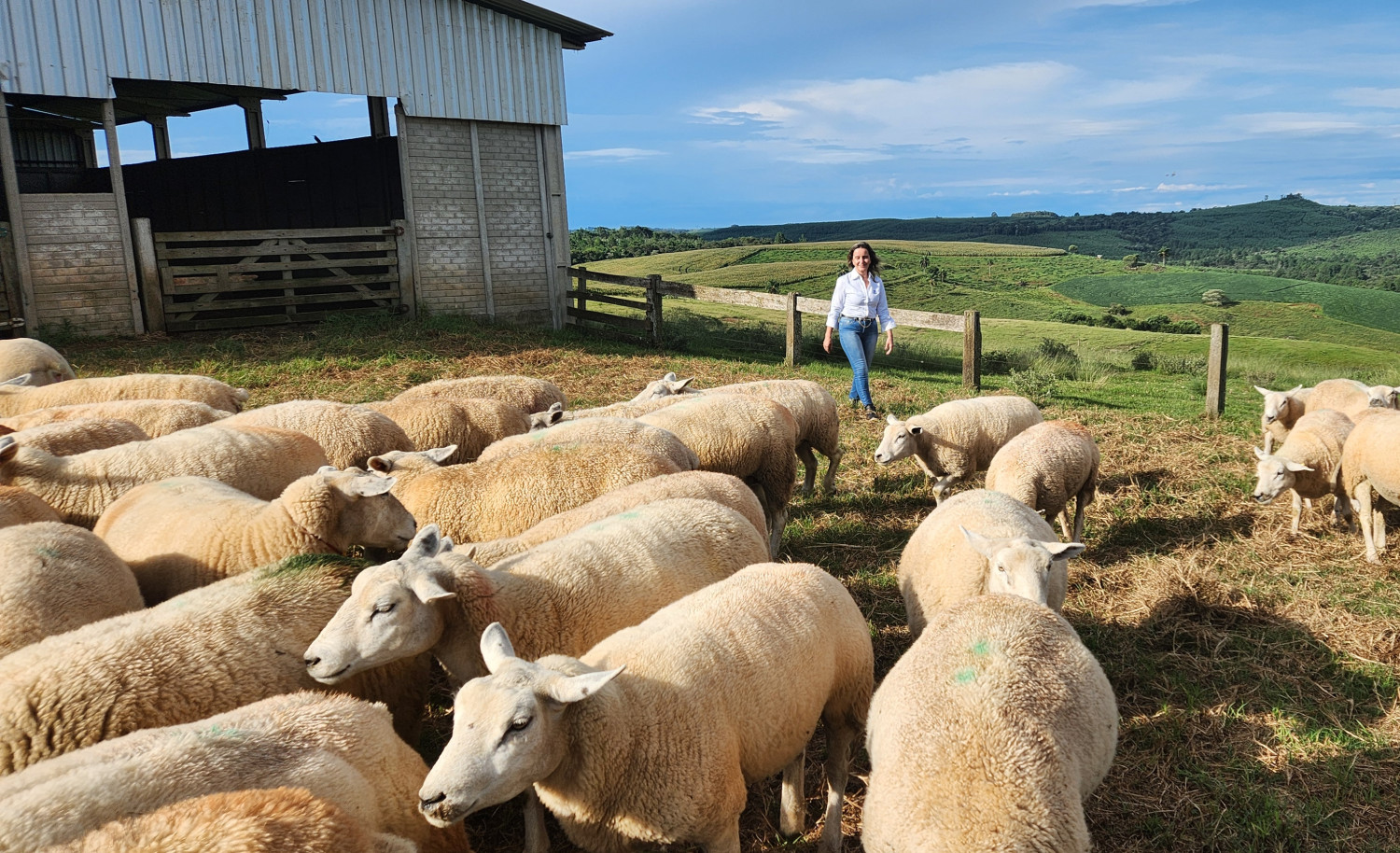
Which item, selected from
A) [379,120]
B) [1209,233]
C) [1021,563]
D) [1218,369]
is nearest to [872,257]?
[1218,369]

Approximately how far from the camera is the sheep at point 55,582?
378cm

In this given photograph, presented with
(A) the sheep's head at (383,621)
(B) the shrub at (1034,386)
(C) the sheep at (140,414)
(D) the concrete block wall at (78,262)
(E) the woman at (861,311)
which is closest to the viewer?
(A) the sheep's head at (383,621)

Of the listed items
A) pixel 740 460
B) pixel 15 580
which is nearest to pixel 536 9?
pixel 740 460

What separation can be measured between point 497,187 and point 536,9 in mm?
3799

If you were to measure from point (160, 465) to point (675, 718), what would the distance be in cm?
463

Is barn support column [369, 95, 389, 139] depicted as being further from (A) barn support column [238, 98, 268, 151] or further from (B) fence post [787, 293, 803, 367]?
(B) fence post [787, 293, 803, 367]

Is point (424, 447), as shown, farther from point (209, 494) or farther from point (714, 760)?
point (714, 760)

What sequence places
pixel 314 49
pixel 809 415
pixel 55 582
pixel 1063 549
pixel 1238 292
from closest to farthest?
pixel 55 582 < pixel 1063 549 < pixel 809 415 < pixel 314 49 < pixel 1238 292

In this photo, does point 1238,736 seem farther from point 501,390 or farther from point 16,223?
point 16,223

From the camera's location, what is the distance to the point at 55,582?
4.00m

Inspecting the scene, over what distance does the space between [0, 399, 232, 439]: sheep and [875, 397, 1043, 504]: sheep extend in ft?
20.8

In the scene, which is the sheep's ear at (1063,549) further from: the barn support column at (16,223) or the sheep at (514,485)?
the barn support column at (16,223)

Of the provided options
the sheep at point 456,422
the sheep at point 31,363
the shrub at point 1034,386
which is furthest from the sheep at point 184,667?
the shrub at point 1034,386

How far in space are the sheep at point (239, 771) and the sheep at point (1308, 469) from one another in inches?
302
